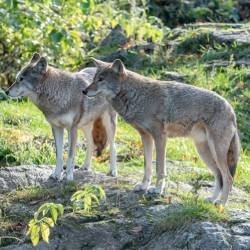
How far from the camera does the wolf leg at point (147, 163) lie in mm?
10578

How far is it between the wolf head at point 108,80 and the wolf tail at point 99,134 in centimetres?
119

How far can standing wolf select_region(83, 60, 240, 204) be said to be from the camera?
1039 centimetres

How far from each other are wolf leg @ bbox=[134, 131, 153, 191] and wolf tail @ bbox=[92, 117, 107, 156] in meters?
1.31

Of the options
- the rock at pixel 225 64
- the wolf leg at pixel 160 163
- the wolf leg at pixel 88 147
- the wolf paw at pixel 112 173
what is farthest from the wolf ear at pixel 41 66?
the rock at pixel 225 64

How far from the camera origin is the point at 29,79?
1143cm

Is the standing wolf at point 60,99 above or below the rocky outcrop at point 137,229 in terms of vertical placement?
above

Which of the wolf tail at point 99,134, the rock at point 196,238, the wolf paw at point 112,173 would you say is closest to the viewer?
the rock at point 196,238

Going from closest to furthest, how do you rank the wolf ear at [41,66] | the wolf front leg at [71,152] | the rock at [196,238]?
the rock at [196,238] → the wolf front leg at [71,152] → the wolf ear at [41,66]

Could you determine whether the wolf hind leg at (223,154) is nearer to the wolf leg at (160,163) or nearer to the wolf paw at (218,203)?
the wolf paw at (218,203)

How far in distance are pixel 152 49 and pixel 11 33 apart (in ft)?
9.98

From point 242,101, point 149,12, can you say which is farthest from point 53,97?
point 149,12

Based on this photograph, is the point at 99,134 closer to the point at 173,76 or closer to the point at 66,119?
the point at 66,119

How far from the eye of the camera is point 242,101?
52.5ft

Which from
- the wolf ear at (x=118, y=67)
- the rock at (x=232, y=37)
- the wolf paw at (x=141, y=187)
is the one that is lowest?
the wolf paw at (x=141, y=187)
